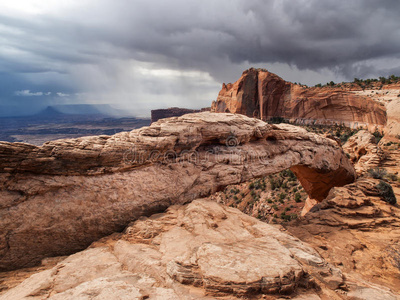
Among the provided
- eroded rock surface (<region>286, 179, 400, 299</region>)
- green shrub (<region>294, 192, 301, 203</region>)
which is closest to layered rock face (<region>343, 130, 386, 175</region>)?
green shrub (<region>294, 192, 301, 203</region>)

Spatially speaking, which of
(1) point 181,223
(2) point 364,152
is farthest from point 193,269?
(2) point 364,152

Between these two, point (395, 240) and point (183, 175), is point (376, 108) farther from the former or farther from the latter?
point (183, 175)

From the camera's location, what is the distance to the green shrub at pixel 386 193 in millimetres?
13707

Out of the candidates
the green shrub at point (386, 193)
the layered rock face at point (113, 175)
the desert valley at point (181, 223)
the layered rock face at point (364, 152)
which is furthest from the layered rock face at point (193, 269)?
the layered rock face at point (364, 152)

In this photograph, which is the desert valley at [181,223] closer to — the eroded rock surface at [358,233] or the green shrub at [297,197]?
A: the eroded rock surface at [358,233]

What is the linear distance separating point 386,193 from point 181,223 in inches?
572

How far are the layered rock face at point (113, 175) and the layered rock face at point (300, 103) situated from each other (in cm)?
4541

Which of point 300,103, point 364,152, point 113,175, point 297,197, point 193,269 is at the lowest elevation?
point 297,197

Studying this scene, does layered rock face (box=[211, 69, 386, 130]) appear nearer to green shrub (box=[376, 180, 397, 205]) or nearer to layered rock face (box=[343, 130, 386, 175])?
layered rock face (box=[343, 130, 386, 175])

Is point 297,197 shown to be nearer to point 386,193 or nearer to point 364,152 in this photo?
point 364,152

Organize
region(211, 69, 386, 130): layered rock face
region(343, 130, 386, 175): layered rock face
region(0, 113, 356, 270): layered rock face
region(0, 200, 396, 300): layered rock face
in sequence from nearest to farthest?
region(0, 200, 396, 300): layered rock face
region(0, 113, 356, 270): layered rock face
region(343, 130, 386, 175): layered rock face
region(211, 69, 386, 130): layered rock face

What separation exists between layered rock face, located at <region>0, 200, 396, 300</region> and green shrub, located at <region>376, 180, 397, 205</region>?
10.1 metres

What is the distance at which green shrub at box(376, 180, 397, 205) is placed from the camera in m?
13.7

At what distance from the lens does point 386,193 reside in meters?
14.0
